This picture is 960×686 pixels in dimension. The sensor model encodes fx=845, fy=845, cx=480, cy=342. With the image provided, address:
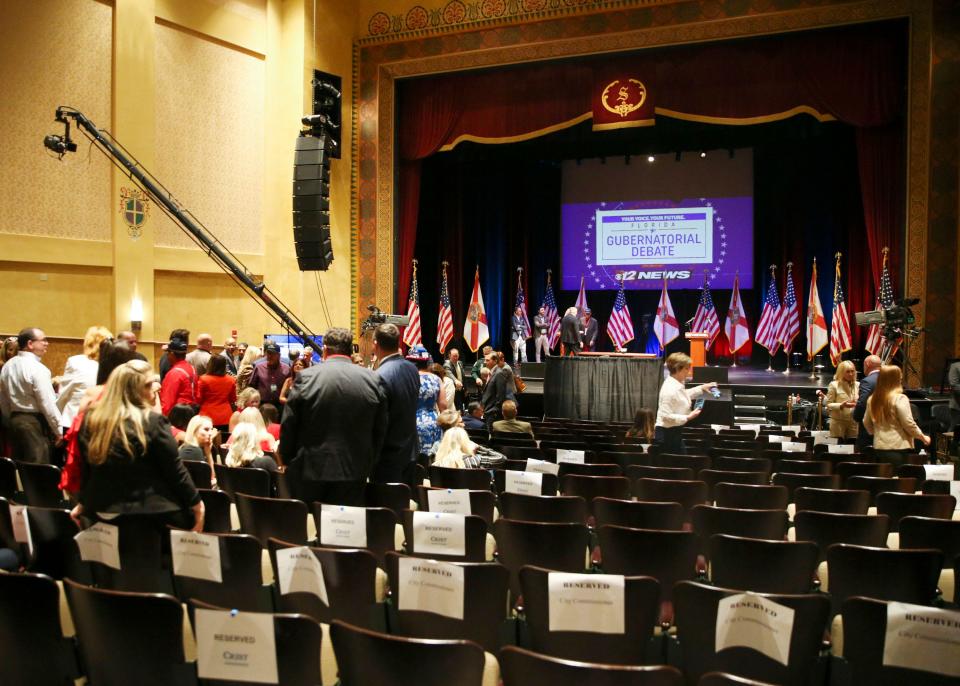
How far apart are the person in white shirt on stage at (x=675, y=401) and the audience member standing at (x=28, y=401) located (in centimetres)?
439

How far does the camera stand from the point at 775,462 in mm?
6117

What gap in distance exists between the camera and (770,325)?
16875mm

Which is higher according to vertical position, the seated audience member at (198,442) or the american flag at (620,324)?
the american flag at (620,324)

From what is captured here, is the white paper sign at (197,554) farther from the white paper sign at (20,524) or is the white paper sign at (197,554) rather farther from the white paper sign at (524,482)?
the white paper sign at (524,482)

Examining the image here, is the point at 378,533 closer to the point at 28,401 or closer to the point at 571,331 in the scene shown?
the point at 28,401

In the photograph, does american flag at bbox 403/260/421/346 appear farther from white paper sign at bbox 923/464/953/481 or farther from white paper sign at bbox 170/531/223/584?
white paper sign at bbox 170/531/223/584

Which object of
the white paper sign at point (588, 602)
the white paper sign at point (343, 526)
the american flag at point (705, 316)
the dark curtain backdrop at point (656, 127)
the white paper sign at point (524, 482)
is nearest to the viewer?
the white paper sign at point (588, 602)

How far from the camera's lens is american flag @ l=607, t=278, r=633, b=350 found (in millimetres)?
17422

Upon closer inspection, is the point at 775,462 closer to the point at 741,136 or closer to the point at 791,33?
the point at 791,33

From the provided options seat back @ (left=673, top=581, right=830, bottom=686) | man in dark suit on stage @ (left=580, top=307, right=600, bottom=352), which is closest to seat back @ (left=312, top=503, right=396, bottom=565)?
seat back @ (left=673, top=581, right=830, bottom=686)

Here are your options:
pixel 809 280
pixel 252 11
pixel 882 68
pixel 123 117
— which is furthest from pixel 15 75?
pixel 809 280

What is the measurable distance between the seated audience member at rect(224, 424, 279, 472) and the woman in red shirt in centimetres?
194

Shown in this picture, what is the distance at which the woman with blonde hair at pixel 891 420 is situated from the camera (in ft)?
19.3

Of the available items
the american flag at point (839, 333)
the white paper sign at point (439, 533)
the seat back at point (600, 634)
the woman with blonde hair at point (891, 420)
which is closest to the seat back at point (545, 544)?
the white paper sign at point (439, 533)
